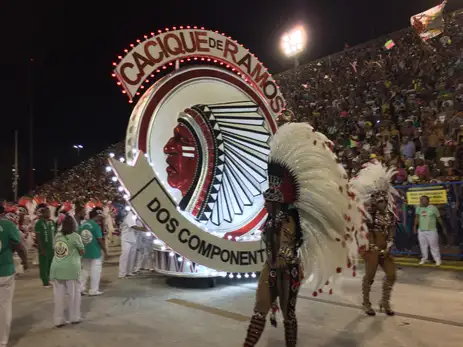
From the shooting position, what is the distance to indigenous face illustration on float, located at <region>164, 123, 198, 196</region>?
735 centimetres

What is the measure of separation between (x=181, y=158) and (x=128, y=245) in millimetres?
2518

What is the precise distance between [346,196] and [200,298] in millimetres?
3625

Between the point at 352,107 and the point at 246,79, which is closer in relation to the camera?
the point at 246,79

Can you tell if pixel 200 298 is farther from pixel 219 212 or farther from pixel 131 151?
pixel 131 151

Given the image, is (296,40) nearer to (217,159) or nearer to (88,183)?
(217,159)

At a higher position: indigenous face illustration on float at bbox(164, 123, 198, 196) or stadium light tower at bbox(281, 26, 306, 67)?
stadium light tower at bbox(281, 26, 306, 67)

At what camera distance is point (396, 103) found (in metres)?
14.1

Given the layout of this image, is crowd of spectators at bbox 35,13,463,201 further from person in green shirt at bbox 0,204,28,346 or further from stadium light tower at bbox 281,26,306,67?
person in green shirt at bbox 0,204,28,346

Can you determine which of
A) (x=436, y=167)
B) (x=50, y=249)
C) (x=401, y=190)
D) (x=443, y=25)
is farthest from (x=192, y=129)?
(x=443, y=25)

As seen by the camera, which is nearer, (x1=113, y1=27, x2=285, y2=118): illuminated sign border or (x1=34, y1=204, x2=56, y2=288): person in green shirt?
(x1=113, y1=27, x2=285, y2=118): illuminated sign border

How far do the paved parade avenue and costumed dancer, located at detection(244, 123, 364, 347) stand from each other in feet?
3.30

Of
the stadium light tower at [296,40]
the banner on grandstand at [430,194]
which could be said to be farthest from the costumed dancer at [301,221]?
the stadium light tower at [296,40]

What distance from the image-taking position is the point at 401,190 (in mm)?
10195

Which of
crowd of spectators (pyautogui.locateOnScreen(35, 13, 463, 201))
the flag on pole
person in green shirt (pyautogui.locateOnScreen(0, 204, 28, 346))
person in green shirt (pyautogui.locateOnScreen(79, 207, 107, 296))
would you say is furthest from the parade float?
the flag on pole
